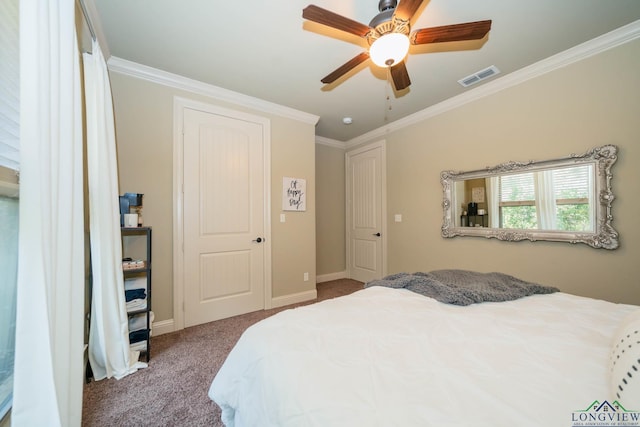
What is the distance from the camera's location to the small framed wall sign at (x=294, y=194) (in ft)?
10.3

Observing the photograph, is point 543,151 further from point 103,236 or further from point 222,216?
point 103,236

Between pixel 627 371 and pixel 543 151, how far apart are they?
2362 mm

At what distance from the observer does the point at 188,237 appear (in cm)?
249

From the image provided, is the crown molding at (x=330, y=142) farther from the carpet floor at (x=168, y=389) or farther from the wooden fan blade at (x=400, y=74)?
the carpet floor at (x=168, y=389)

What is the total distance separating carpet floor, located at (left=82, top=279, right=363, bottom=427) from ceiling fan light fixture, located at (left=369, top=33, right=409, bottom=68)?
2326mm

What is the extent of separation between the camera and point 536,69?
2.23 meters

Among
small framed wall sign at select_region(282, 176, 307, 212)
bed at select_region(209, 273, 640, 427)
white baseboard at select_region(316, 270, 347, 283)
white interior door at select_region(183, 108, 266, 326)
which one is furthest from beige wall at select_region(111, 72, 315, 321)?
white baseboard at select_region(316, 270, 347, 283)

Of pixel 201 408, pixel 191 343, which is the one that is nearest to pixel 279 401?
pixel 201 408

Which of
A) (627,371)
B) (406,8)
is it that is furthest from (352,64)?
(627,371)

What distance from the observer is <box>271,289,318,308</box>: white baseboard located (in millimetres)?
3025

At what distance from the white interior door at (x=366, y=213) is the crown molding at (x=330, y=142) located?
235mm

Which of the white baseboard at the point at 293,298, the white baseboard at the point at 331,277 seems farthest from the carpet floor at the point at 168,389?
the white baseboard at the point at 331,277

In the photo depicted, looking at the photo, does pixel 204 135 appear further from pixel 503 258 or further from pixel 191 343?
pixel 503 258

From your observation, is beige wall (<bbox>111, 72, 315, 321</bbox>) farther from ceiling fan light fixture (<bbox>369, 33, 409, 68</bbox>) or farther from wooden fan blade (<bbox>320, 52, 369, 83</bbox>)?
ceiling fan light fixture (<bbox>369, 33, 409, 68</bbox>)
